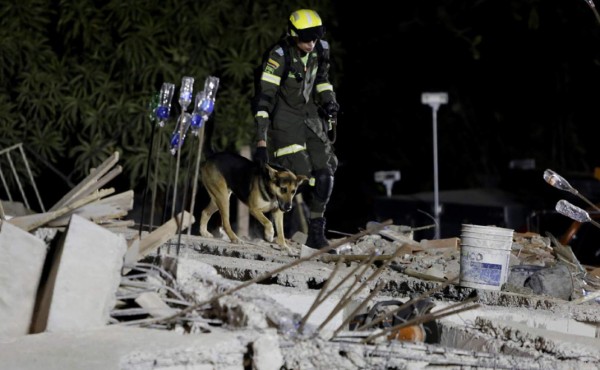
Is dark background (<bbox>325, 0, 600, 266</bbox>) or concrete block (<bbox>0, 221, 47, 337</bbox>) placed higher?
dark background (<bbox>325, 0, 600, 266</bbox>)

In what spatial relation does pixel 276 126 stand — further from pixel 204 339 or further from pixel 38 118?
pixel 38 118

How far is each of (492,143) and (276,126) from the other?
11.2m

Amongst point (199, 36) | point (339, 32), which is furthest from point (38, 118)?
point (339, 32)

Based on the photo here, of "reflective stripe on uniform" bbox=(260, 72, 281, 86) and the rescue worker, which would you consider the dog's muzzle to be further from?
"reflective stripe on uniform" bbox=(260, 72, 281, 86)

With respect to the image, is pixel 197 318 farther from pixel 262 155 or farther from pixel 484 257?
pixel 262 155

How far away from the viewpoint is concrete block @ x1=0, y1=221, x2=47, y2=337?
23.5ft

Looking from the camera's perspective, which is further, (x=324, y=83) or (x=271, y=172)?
(x=324, y=83)

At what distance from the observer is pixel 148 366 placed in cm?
634

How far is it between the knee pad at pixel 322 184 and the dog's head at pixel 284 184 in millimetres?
174

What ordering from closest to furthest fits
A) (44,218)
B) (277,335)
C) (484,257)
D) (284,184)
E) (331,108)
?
(277,335) → (44,218) → (484,257) → (284,184) → (331,108)

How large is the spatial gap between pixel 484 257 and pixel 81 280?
10.9ft

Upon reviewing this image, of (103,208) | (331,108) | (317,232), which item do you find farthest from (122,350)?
(331,108)

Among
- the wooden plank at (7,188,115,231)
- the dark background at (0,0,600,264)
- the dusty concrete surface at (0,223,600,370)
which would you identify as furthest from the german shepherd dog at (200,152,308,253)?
the wooden plank at (7,188,115,231)

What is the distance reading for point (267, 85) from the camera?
37.1 feet
